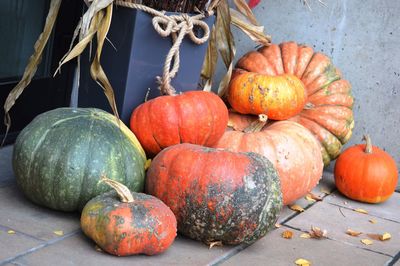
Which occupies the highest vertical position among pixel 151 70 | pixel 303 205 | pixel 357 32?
pixel 357 32

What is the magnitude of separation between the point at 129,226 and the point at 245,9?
193 centimetres

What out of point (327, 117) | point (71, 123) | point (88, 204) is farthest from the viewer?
point (327, 117)

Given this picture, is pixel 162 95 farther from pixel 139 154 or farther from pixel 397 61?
pixel 397 61

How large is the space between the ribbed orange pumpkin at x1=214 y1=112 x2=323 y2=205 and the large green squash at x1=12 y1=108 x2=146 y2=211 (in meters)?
0.61

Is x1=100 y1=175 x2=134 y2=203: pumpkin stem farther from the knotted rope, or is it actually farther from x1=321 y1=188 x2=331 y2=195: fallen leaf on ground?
x1=321 y1=188 x2=331 y2=195: fallen leaf on ground

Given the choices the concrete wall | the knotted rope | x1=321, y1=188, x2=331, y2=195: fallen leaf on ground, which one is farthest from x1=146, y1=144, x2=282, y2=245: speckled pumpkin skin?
the concrete wall

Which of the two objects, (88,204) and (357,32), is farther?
(357,32)

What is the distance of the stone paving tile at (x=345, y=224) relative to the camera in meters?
3.45

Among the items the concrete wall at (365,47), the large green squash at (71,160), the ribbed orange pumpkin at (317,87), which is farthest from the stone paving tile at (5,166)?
the concrete wall at (365,47)

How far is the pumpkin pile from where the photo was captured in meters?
2.95

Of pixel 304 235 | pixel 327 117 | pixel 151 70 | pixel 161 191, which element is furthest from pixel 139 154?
pixel 327 117

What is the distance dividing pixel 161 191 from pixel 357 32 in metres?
1.95

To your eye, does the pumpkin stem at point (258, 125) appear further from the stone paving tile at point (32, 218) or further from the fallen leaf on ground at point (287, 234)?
the stone paving tile at point (32, 218)

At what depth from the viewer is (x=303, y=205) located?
3922 millimetres
